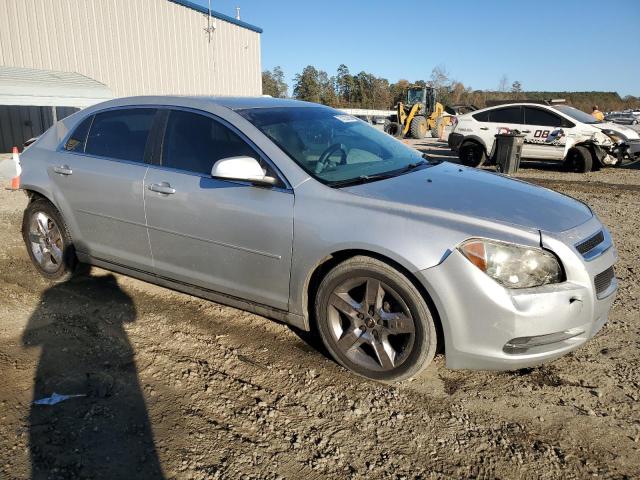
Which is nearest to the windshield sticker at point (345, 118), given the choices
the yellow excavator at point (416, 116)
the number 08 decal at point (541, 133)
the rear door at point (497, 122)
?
the rear door at point (497, 122)

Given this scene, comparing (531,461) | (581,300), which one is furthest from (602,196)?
(531,461)

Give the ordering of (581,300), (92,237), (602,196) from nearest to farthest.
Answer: (581,300)
(92,237)
(602,196)

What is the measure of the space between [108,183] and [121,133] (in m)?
0.44

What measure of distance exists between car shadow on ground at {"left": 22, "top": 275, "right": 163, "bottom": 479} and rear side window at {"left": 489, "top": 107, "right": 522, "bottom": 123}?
36.9ft

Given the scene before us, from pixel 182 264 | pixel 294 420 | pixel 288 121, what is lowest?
pixel 294 420

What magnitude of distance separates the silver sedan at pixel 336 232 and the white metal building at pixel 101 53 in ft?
38.1

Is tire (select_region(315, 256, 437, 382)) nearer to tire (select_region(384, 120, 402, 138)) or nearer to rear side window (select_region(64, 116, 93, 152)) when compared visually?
rear side window (select_region(64, 116, 93, 152))

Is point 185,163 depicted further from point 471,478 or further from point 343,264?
point 471,478

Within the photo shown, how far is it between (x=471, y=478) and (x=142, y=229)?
273 cm

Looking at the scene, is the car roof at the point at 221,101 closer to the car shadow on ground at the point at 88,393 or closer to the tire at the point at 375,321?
the tire at the point at 375,321

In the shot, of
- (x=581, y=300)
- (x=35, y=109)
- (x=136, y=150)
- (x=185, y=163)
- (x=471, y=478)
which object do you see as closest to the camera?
(x=471, y=478)

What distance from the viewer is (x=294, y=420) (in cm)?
252

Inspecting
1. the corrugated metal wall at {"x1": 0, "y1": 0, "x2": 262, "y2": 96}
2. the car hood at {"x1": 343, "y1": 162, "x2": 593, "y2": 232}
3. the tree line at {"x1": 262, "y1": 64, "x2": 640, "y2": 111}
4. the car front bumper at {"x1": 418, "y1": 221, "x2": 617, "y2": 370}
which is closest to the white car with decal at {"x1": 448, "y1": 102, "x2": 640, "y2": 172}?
the corrugated metal wall at {"x1": 0, "y1": 0, "x2": 262, "y2": 96}

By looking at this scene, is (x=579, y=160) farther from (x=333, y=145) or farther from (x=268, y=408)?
(x=268, y=408)
